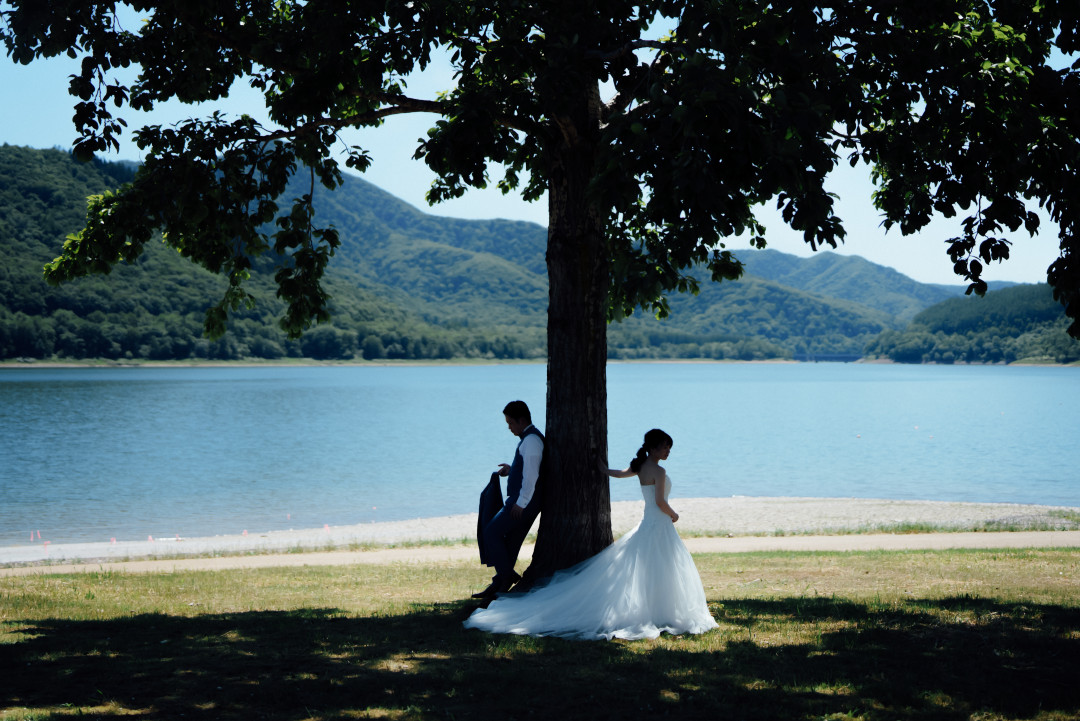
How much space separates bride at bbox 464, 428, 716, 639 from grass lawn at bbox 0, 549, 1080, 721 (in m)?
0.29

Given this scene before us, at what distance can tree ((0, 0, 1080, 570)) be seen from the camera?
585 centimetres

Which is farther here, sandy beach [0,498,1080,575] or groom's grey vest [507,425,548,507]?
sandy beach [0,498,1080,575]

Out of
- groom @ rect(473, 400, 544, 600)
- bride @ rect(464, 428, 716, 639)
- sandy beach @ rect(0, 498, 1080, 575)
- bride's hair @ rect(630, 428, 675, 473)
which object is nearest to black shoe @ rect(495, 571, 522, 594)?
groom @ rect(473, 400, 544, 600)

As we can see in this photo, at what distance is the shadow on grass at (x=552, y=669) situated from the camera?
5.17 meters

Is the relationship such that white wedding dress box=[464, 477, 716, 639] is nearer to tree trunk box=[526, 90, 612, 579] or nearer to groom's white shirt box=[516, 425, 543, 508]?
tree trunk box=[526, 90, 612, 579]

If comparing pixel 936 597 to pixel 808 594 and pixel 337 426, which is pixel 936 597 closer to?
pixel 808 594

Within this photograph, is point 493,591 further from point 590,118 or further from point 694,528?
point 694,528

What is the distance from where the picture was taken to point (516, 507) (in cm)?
809

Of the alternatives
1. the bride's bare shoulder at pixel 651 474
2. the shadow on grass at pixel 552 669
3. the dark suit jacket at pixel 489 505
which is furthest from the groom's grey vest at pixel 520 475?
the shadow on grass at pixel 552 669

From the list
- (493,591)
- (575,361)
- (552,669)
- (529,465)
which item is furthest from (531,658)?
(575,361)

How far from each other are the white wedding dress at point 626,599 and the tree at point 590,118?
93 centimetres

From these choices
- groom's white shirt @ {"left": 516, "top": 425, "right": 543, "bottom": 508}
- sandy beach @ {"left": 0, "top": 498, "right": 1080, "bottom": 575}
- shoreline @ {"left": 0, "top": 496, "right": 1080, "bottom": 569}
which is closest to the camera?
groom's white shirt @ {"left": 516, "top": 425, "right": 543, "bottom": 508}

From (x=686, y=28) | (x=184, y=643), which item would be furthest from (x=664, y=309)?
(x=184, y=643)

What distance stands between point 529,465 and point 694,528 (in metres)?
11.7
